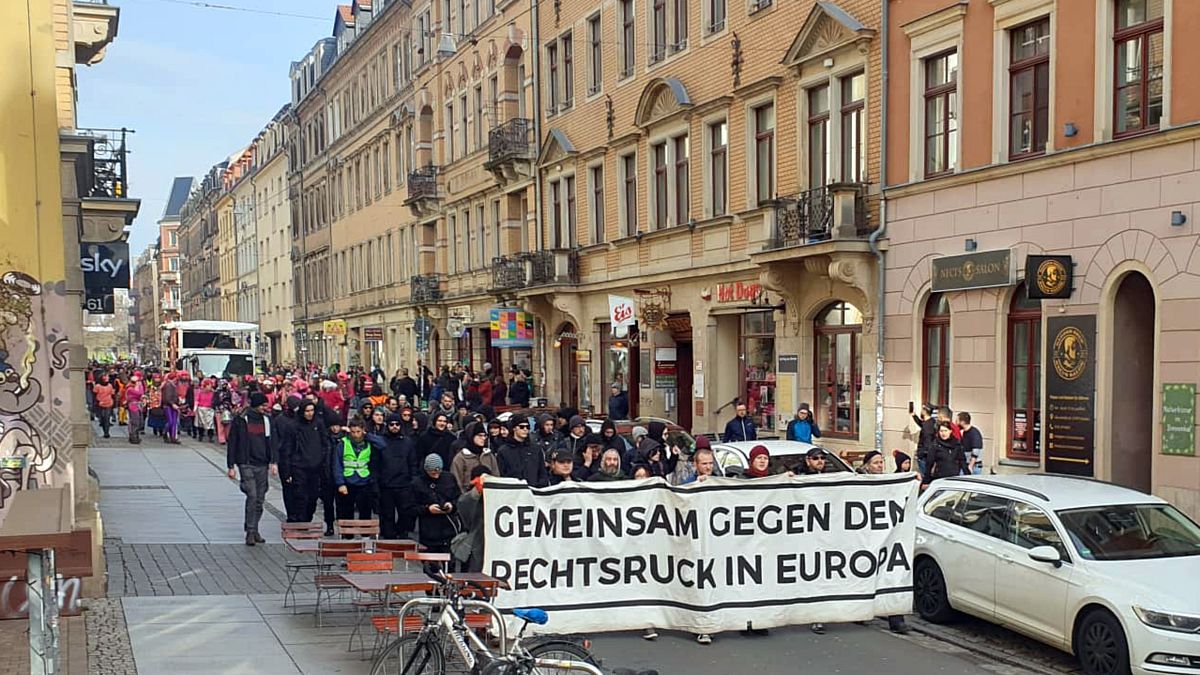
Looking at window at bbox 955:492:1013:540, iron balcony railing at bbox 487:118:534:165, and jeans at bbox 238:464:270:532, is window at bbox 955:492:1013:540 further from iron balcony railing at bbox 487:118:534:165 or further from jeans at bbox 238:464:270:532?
iron balcony railing at bbox 487:118:534:165

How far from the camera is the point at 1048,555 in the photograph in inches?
354

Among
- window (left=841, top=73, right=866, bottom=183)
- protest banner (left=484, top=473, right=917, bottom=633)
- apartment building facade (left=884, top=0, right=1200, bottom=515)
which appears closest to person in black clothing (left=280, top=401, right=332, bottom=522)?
protest banner (left=484, top=473, right=917, bottom=633)

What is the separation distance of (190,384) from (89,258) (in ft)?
49.8

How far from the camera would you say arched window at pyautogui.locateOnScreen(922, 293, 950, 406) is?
1809 centimetres

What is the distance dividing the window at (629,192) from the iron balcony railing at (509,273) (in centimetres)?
544

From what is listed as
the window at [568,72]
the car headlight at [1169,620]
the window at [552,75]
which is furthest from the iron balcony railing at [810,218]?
the window at [552,75]

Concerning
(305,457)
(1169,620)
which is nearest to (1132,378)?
(1169,620)

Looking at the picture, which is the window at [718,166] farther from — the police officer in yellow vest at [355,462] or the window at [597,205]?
the police officer in yellow vest at [355,462]

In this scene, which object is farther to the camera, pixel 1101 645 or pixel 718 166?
pixel 718 166

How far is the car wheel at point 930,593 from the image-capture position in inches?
413

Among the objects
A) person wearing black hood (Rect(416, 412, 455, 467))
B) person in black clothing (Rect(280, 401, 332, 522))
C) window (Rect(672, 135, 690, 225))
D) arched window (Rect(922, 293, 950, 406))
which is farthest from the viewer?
window (Rect(672, 135, 690, 225))

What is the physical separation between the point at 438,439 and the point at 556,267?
718 inches

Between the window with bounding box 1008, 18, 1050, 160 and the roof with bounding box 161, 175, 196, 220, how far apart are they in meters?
143

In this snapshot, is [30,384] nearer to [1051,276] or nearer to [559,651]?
[559,651]
